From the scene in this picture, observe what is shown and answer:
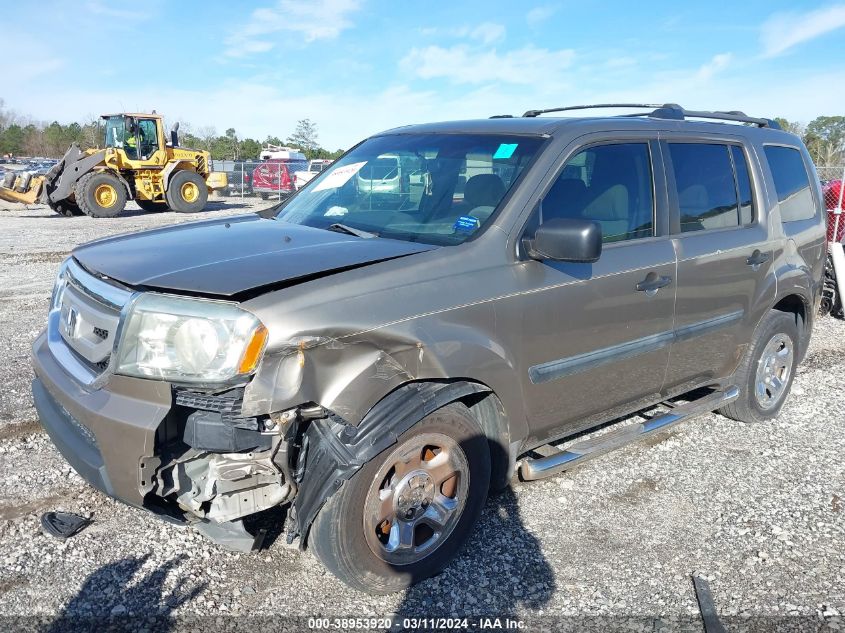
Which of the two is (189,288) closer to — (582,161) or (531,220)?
(531,220)

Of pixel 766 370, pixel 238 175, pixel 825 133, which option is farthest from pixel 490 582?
pixel 825 133

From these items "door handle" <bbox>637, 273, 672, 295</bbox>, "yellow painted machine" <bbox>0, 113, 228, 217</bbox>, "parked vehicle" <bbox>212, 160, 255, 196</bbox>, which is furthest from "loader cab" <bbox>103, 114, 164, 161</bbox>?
"door handle" <bbox>637, 273, 672, 295</bbox>

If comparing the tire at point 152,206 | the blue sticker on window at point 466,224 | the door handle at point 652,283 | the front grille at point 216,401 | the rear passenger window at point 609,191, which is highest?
the rear passenger window at point 609,191

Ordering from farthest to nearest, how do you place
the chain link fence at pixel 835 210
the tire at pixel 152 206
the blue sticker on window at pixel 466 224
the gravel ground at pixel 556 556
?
the tire at pixel 152 206
the chain link fence at pixel 835 210
the blue sticker on window at pixel 466 224
the gravel ground at pixel 556 556

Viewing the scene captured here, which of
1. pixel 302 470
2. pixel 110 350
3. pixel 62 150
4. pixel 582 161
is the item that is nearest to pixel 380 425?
pixel 302 470

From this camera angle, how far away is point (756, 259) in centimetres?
441

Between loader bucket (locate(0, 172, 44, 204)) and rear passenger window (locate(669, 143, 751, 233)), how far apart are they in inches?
786

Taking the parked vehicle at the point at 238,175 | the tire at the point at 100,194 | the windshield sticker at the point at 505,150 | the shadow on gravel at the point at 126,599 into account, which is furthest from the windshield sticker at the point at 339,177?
the parked vehicle at the point at 238,175

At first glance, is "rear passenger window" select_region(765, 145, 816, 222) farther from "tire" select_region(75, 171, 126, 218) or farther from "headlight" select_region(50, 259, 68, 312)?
"tire" select_region(75, 171, 126, 218)

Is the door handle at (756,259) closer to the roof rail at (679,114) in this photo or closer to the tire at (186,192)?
the roof rail at (679,114)

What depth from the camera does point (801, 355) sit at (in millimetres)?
5254

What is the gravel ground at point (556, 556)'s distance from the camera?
2916 mm

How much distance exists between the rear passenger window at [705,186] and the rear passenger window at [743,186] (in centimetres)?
1

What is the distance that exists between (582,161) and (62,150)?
70770mm
